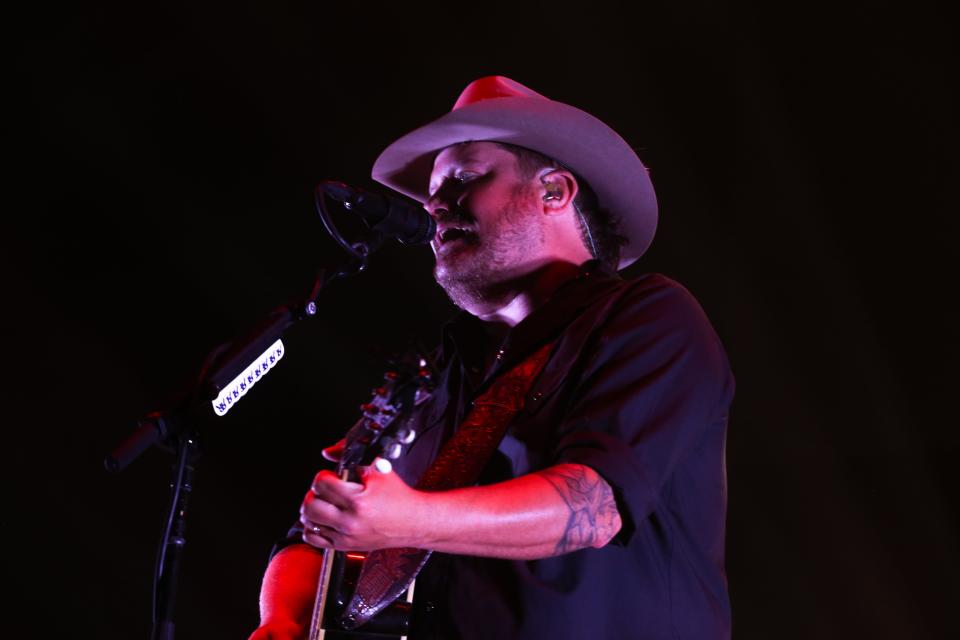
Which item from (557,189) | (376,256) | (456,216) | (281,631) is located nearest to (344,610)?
(281,631)

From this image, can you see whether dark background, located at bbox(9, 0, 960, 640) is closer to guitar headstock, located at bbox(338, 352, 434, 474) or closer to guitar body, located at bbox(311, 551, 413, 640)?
guitar headstock, located at bbox(338, 352, 434, 474)

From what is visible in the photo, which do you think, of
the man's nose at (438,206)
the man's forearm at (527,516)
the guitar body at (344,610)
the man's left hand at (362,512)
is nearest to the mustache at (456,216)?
the man's nose at (438,206)

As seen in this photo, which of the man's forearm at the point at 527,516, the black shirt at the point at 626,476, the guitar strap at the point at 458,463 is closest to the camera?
the man's forearm at the point at 527,516

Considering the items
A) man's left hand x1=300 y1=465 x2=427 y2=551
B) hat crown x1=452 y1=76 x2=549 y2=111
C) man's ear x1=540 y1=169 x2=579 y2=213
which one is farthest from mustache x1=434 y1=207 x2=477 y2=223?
man's left hand x1=300 y1=465 x2=427 y2=551

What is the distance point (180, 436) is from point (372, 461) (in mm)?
435

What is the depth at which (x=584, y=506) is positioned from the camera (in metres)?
1.44

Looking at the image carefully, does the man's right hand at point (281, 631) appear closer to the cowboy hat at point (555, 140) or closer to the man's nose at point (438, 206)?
the man's nose at point (438, 206)

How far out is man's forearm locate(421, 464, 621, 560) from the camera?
1296mm

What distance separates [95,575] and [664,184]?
2813 mm

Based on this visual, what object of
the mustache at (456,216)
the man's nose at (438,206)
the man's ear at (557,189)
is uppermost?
the man's nose at (438,206)

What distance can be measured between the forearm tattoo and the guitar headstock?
25.4 inches

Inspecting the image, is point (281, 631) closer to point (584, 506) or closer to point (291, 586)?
point (291, 586)

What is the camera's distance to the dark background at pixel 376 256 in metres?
3.33

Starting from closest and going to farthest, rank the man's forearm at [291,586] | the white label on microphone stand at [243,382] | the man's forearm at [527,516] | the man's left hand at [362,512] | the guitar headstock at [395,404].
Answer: the man's left hand at [362,512]
the man's forearm at [527,516]
the white label on microphone stand at [243,382]
the guitar headstock at [395,404]
the man's forearm at [291,586]
